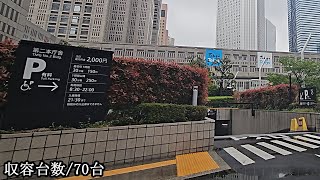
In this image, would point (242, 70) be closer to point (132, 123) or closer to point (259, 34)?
point (259, 34)

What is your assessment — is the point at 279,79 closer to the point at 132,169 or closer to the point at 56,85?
the point at 132,169

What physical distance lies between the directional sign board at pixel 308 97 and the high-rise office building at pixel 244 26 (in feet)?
228

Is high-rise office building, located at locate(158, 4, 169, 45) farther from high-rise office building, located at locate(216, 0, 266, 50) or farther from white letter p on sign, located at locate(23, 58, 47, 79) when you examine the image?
white letter p on sign, located at locate(23, 58, 47, 79)

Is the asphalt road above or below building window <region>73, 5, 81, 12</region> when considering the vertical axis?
below

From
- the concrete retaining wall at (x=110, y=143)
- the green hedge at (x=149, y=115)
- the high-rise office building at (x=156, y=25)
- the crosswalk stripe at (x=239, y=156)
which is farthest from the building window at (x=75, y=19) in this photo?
the crosswalk stripe at (x=239, y=156)

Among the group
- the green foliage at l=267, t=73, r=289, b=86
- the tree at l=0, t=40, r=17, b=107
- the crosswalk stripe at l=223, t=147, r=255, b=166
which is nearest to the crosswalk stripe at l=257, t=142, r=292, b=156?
the crosswalk stripe at l=223, t=147, r=255, b=166

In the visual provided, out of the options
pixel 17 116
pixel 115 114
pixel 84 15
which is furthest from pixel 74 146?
pixel 84 15

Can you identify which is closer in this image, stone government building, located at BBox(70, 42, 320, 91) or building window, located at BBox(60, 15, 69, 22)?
stone government building, located at BBox(70, 42, 320, 91)

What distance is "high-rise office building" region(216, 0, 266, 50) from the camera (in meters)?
76.0

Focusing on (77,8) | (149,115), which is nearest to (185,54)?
(77,8)

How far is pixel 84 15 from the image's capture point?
67000 millimetres

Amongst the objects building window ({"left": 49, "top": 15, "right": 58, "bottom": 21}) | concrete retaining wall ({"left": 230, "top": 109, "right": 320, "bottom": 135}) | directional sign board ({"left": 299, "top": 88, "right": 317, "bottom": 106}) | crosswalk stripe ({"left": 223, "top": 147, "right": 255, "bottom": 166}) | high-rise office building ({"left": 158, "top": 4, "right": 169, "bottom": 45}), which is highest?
high-rise office building ({"left": 158, "top": 4, "right": 169, "bottom": 45})

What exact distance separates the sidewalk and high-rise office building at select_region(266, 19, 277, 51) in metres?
91.2

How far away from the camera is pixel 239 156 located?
18.2 feet
